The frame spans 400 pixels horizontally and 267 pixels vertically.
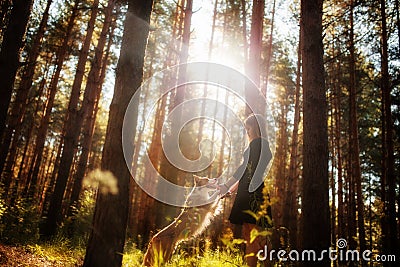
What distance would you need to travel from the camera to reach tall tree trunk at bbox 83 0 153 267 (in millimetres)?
3146

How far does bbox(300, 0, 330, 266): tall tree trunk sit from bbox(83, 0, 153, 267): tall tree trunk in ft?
7.60

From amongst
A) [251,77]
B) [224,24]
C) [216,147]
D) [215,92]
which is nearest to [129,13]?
[251,77]

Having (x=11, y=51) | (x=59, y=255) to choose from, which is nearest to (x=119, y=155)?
(x=59, y=255)

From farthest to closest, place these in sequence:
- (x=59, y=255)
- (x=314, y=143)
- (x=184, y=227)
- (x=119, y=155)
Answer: (x=59, y=255), (x=314, y=143), (x=184, y=227), (x=119, y=155)

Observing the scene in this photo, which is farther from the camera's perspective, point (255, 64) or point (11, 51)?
point (255, 64)

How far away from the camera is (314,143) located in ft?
13.6

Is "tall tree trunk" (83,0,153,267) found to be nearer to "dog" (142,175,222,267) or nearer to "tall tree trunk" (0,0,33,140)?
"dog" (142,175,222,267)

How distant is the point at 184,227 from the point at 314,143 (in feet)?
6.98

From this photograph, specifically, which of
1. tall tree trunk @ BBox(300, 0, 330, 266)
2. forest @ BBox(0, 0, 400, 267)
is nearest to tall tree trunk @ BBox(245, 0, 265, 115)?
forest @ BBox(0, 0, 400, 267)

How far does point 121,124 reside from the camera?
3.47 metres

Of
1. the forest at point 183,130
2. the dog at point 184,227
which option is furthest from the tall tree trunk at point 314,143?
the dog at point 184,227

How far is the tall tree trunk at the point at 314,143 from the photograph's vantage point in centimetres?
391

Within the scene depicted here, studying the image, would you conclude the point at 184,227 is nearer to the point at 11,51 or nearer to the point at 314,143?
the point at 314,143

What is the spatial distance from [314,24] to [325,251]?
129 inches
